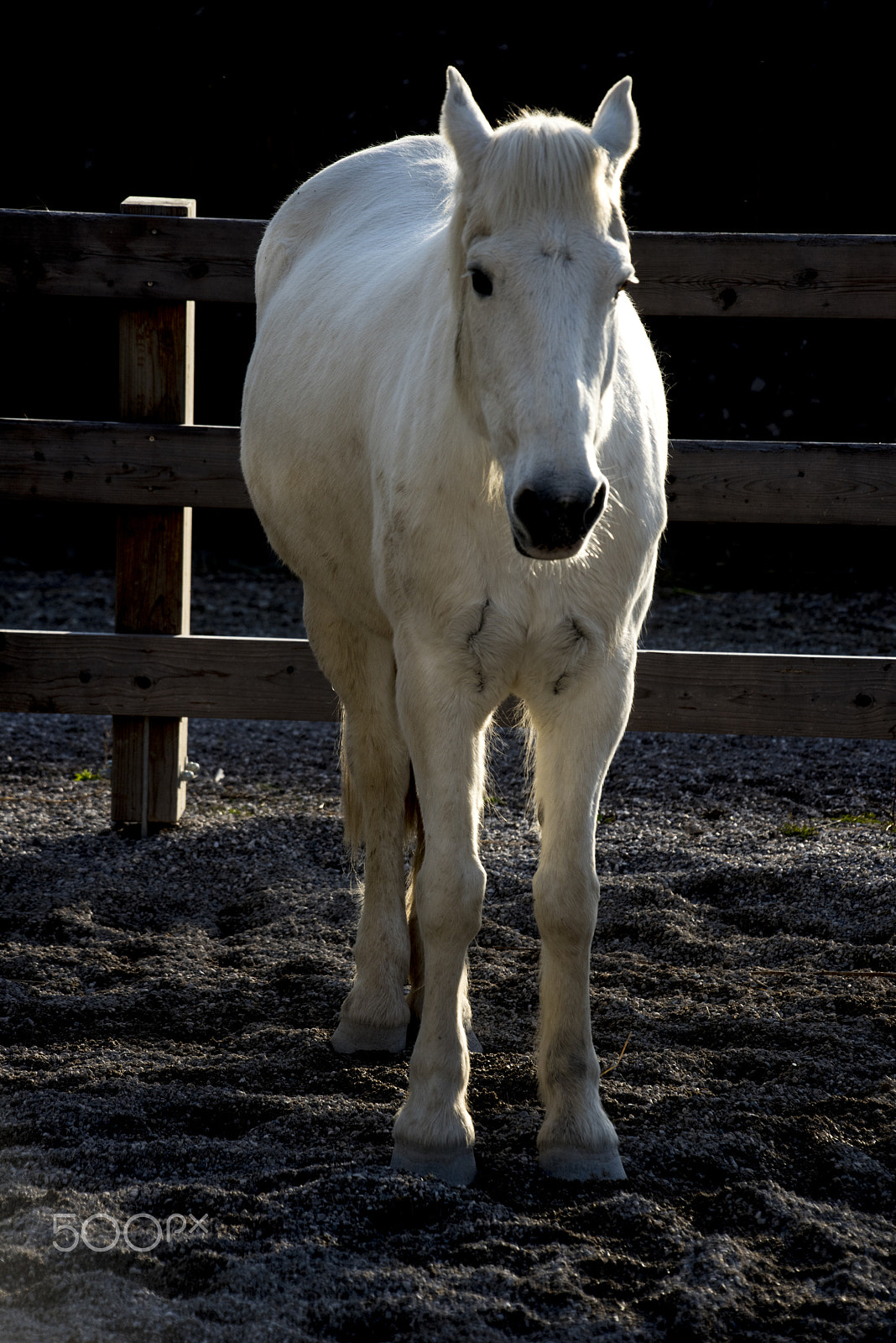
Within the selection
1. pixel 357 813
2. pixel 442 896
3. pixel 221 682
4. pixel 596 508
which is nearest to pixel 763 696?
pixel 357 813

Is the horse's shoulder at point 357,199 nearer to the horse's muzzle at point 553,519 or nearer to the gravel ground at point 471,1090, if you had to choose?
the horse's muzzle at point 553,519

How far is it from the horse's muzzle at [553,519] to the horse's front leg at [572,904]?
47cm

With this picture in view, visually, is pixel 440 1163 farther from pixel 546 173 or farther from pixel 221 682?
pixel 221 682

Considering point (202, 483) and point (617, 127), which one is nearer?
point (617, 127)

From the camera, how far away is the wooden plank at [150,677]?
4.33 meters

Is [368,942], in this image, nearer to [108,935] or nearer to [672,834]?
[108,935]

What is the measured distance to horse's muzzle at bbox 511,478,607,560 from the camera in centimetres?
180

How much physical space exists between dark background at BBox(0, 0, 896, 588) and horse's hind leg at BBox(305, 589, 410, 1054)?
534 centimetres

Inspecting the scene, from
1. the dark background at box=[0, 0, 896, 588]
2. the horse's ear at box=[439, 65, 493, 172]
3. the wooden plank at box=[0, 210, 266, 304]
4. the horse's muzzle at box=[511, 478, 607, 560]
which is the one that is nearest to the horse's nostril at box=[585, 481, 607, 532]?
the horse's muzzle at box=[511, 478, 607, 560]

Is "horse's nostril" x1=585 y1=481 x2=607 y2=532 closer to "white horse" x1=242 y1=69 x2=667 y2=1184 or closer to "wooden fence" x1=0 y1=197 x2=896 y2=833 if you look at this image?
"white horse" x1=242 y1=69 x2=667 y2=1184

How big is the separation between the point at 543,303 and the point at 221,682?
2.67 meters

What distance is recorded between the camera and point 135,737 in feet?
14.5

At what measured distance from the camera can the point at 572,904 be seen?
2316mm

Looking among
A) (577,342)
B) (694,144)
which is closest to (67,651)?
(577,342)
